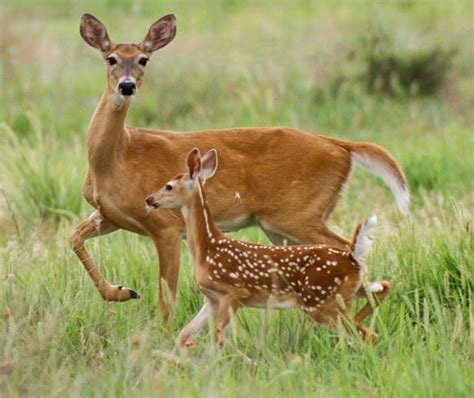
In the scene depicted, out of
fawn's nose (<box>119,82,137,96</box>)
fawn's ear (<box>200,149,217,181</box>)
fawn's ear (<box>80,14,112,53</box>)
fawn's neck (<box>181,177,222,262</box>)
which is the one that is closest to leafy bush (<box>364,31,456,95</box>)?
fawn's ear (<box>80,14,112,53</box>)

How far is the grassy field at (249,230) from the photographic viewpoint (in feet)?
18.8

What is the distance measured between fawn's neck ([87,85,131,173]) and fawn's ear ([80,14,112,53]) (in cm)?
30

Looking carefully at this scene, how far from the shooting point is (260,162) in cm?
779

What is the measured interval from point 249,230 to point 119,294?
1980 millimetres

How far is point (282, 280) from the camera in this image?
6309 mm

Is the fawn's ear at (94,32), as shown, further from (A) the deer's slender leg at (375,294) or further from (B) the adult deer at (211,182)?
(A) the deer's slender leg at (375,294)

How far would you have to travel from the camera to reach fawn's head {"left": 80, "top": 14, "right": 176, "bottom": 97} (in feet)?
23.9

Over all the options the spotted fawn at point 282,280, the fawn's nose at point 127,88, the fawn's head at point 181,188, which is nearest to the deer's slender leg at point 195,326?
the spotted fawn at point 282,280

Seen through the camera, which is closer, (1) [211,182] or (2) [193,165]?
(2) [193,165]

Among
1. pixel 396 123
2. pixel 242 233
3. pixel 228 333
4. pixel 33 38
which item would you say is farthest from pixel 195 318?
pixel 33 38

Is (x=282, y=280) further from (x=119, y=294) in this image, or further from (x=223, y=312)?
(x=119, y=294)

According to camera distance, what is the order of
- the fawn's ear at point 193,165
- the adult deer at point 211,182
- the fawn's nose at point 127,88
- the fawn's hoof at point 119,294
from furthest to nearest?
the adult deer at point 211,182
the fawn's nose at point 127,88
the fawn's hoof at point 119,294
the fawn's ear at point 193,165

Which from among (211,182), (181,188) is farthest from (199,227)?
(211,182)

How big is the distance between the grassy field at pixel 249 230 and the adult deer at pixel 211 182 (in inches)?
10.0
